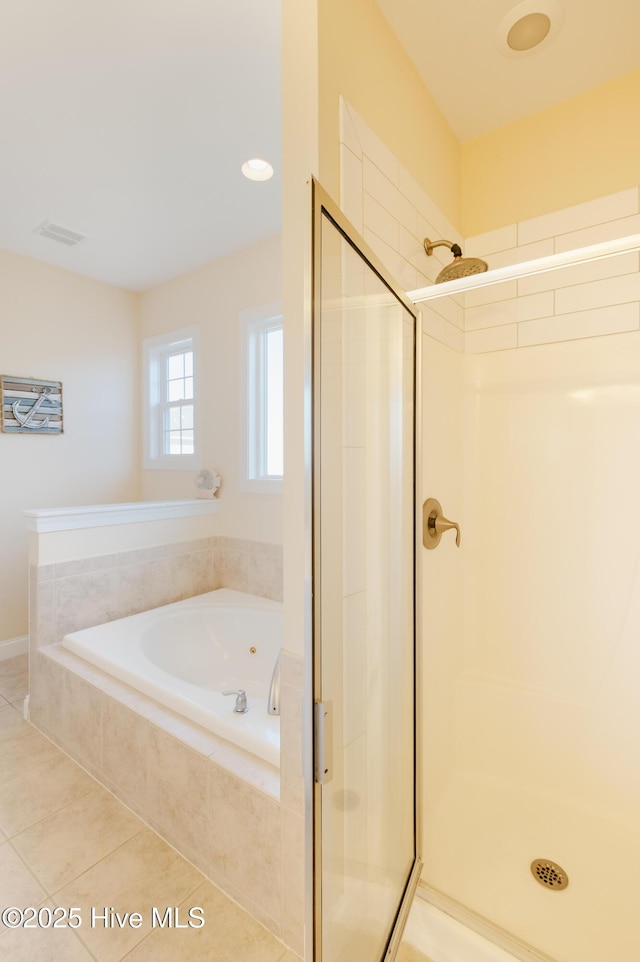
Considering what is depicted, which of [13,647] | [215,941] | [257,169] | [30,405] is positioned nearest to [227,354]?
[257,169]

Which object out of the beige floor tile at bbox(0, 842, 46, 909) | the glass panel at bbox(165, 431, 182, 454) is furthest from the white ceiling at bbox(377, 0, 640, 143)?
the beige floor tile at bbox(0, 842, 46, 909)

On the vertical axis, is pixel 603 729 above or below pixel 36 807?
above

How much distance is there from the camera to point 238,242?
263cm

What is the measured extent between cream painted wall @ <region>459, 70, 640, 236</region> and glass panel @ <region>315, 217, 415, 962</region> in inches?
36.1

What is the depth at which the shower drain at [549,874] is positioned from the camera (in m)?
1.23

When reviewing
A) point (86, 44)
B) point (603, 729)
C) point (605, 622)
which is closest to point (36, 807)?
point (603, 729)

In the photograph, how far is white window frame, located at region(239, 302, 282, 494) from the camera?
2.66 m

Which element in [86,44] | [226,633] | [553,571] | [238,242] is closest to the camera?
[86,44]

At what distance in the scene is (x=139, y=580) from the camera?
90.9 inches

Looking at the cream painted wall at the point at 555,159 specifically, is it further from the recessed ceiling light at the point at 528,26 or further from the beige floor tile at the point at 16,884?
the beige floor tile at the point at 16,884

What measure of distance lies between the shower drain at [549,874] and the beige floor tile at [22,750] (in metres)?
1.87

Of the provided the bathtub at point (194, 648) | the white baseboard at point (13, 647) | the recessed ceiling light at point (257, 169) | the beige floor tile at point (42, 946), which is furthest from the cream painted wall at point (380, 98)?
the white baseboard at point (13, 647)

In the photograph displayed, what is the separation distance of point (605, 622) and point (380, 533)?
3.49 feet

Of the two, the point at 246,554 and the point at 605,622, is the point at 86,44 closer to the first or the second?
the point at 246,554
